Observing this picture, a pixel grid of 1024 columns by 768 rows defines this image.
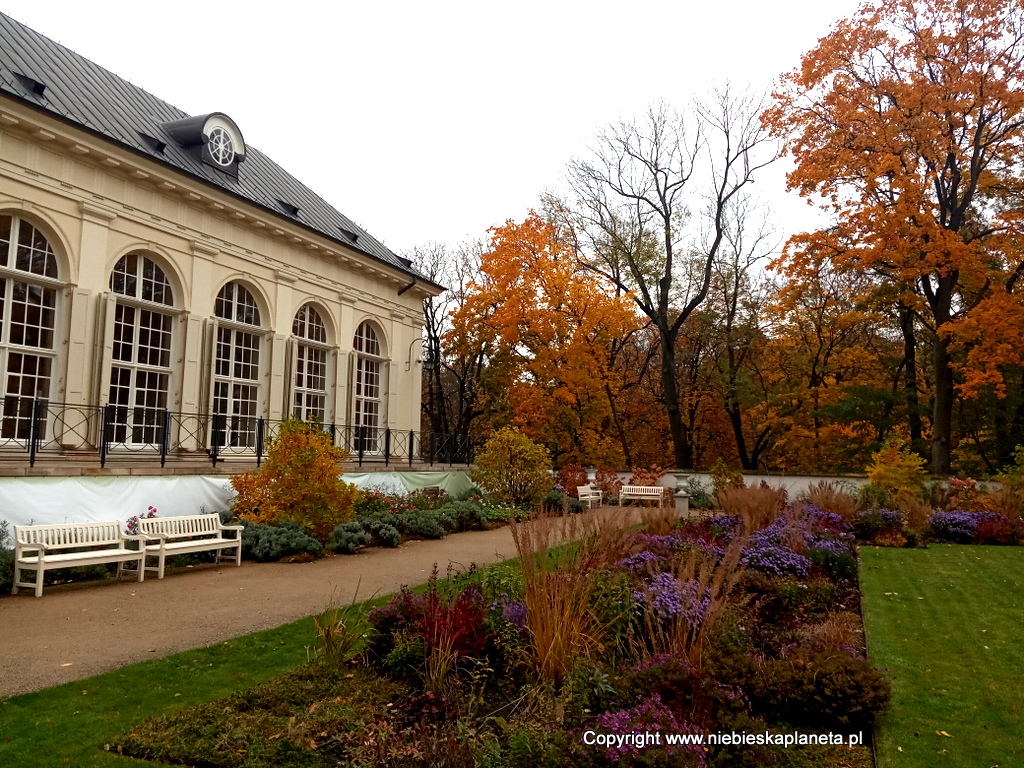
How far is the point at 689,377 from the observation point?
114 feet

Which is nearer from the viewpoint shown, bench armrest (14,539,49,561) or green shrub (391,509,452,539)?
bench armrest (14,539,49,561)

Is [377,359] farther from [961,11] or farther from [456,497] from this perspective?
[961,11]

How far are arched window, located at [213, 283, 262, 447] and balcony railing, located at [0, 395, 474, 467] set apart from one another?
0.05m

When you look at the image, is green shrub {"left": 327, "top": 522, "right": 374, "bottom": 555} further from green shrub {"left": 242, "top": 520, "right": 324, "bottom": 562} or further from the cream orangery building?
the cream orangery building

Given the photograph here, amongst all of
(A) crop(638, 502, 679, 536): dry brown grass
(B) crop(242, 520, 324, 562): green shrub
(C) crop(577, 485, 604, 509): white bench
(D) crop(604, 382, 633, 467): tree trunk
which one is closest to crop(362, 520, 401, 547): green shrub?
(B) crop(242, 520, 324, 562): green shrub

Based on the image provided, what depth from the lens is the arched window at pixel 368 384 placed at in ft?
72.2

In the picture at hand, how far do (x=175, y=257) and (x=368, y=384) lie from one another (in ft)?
25.4

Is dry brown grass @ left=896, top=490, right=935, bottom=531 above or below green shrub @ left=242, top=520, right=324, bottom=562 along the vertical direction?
above

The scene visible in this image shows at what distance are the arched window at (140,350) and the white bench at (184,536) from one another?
172 inches

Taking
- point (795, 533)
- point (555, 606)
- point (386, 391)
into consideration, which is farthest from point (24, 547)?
point (386, 391)

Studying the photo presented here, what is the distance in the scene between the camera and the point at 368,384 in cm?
2272

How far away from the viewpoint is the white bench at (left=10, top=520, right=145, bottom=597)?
28.3 feet

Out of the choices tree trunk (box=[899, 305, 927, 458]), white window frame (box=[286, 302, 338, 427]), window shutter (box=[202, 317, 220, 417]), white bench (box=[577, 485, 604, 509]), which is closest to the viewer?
window shutter (box=[202, 317, 220, 417])

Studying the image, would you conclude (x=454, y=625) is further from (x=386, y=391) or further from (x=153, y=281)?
(x=386, y=391)
